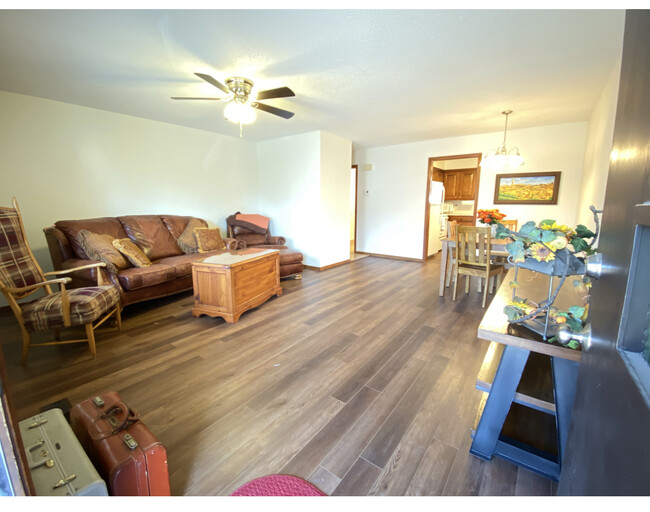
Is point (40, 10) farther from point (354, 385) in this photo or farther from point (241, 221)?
point (241, 221)

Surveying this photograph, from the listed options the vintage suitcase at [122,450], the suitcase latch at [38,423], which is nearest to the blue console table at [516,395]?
the vintage suitcase at [122,450]

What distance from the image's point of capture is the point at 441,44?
2049 mm

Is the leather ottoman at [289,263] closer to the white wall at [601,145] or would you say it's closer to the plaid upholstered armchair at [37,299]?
the plaid upholstered armchair at [37,299]

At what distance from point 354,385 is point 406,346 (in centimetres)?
71

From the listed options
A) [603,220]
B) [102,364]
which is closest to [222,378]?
[102,364]

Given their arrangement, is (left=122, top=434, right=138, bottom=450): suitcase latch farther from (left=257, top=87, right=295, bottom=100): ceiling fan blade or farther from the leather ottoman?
the leather ottoman

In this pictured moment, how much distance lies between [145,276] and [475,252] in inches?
148

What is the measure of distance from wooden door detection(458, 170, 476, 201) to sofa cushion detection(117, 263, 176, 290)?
671 cm

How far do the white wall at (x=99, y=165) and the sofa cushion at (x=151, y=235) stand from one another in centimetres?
40

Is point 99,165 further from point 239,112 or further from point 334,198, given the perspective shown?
point 334,198

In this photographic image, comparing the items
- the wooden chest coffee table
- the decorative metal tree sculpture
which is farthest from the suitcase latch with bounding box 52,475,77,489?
the wooden chest coffee table

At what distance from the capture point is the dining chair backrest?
320 centimetres

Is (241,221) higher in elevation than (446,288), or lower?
higher

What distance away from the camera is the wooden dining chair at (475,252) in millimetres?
3209
